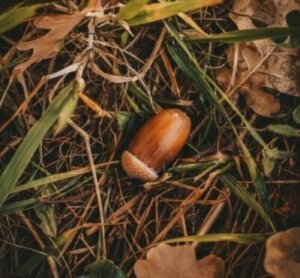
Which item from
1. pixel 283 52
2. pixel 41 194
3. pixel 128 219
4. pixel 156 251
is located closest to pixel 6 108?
pixel 41 194

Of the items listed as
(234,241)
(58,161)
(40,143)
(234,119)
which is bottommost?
(234,241)

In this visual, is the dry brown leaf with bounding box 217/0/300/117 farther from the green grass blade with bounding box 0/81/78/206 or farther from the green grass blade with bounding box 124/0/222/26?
the green grass blade with bounding box 0/81/78/206

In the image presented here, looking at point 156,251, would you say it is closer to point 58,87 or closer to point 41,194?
point 41,194

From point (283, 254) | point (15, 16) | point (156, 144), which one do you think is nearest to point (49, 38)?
point (15, 16)

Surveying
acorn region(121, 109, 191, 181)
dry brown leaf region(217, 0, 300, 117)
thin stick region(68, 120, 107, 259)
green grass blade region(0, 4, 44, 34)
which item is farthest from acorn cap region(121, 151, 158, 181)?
green grass blade region(0, 4, 44, 34)

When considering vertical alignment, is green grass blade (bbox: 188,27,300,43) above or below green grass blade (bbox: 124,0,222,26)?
below

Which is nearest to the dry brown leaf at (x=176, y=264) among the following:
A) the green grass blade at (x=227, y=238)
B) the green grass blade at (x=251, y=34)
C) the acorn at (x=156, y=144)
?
the green grass blade at (x=227, y=238)

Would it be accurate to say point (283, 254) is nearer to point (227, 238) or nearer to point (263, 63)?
point (227, 238)
